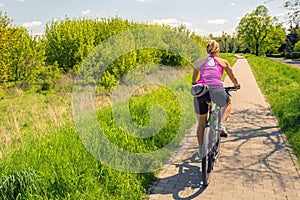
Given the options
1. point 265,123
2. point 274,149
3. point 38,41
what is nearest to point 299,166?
point 274,149

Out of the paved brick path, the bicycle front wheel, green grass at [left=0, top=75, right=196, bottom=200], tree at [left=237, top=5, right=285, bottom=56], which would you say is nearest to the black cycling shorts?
the bicycle front wheel

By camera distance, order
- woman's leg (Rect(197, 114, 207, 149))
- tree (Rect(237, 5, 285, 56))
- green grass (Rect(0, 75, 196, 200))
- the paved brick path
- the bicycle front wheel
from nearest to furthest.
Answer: green grass (Rect(0, 75, 196, 200)), the paved brick path, the bicycle front wheel, woman's leg (Rect(197, 114, 207, 149)), tree (Rect(237, 5, 285, 56))

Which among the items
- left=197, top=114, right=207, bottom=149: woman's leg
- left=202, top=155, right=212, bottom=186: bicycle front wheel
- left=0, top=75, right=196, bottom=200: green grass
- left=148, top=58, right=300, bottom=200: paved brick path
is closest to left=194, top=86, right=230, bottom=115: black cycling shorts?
left=197, top=114, right=207, bottom=149: woman's leg

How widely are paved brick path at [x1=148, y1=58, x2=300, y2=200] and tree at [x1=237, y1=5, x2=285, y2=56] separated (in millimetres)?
66568

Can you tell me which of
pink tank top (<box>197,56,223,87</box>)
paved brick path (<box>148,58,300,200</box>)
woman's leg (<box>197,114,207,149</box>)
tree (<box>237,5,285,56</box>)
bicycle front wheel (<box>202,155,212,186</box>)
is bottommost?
paved brick path (<box>148,58,300,200</box>)

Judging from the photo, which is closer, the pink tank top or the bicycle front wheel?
the bicycle front wheel

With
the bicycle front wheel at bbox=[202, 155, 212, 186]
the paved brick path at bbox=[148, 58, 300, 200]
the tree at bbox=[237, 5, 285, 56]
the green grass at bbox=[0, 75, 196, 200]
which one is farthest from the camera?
the tree at bbox=[237, 5, 285, 56]

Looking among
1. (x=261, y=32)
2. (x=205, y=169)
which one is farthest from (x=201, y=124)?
(x=261, y=32)

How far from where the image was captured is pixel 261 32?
66688mm

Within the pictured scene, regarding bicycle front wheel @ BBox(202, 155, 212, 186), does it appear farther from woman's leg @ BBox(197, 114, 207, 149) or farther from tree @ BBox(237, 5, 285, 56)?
tree @ BBox(237, 5, 285, 56)

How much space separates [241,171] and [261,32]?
7019cm

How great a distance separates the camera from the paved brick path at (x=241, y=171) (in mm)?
3568

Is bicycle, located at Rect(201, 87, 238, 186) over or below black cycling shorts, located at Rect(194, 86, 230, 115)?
below

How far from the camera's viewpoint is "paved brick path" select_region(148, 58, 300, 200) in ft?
11.7
